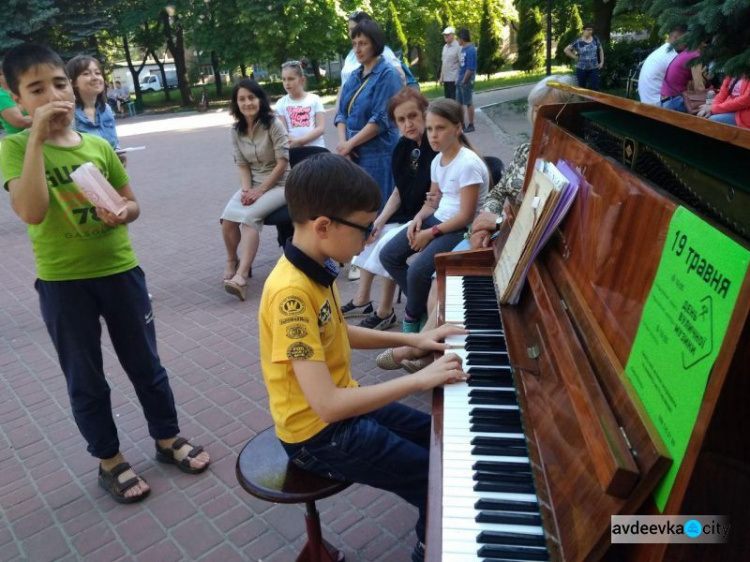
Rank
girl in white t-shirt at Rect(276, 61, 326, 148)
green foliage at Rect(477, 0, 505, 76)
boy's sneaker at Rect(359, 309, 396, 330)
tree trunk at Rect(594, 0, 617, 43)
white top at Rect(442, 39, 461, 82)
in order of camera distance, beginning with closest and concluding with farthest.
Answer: boy's sneaker at Rect(359, 309, 396, 330) → girl in white t-shirt at Rect(276, 61, 326, 148) → white top at Rect(442, 39, 461, 82) → tree trunk at Rect(594, 0, 617, 43) → green foliage at Rect(477, 0, 505, 76)

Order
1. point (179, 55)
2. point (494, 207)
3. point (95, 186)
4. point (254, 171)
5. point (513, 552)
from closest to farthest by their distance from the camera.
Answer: point (513, 552)
point (95, 186)
point (494, 207)
point (254, 171)
point (179, 55)

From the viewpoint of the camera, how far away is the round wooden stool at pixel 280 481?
6.28ft

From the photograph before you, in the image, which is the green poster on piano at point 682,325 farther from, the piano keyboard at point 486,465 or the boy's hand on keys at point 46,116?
the boy's hand on keys at point 46,116

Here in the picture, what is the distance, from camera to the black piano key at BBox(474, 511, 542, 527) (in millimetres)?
1308

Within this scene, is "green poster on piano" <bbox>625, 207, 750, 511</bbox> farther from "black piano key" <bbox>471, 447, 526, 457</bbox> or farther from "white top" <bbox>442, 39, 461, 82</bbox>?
"white top" <bbox>442, 39, 461, 82</bbox>

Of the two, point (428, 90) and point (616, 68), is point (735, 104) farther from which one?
point (428, 90)

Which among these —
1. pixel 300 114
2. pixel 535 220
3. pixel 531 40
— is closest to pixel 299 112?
pixel 300 114

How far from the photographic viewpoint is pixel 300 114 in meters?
6.24

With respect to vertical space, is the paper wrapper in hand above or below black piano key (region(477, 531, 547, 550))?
above

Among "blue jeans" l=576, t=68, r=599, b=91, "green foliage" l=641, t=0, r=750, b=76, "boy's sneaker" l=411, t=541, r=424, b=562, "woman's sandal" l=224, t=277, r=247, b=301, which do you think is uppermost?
"green foliage" l=641, t=0, r=750, b=76

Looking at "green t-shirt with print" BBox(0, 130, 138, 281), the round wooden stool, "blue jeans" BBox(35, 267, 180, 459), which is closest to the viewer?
the round wooden stool

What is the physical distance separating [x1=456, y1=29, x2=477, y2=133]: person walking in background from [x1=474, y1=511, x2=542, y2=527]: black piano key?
40.6 feet

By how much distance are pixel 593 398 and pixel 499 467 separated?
1.07 ft

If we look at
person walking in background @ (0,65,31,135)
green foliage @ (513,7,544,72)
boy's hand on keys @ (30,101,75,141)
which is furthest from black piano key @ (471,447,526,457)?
green foliage @ (513,7,544,72)
